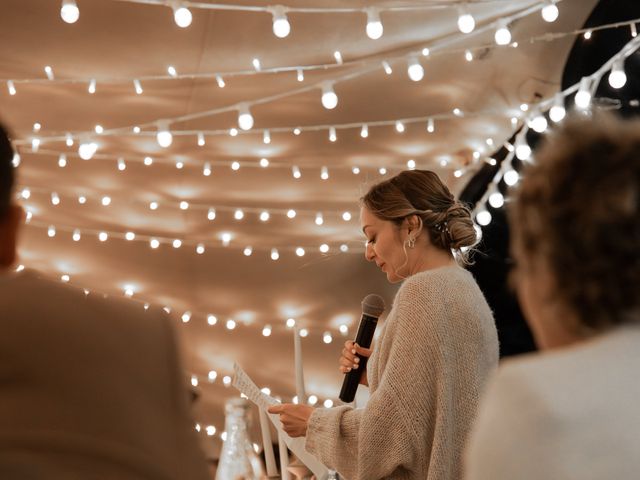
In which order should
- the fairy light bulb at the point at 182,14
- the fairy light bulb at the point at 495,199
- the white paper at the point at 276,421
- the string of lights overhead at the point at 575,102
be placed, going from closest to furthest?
the white paper at the point at 276,421 < the fairy light bulb at the point at 182,14 < the string of lights overhead at the point at 575,102 < the fairy light bulb at the point at 495,199

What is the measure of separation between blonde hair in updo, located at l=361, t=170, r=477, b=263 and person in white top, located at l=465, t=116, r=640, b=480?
3.77 ft

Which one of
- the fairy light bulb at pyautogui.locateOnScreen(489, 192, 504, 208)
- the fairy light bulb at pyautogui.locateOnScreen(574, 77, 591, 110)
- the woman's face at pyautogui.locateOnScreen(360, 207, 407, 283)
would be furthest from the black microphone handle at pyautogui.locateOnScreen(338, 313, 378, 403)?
the fairy light bulb at pyautogui.locateOnScreen(489, 192, 504, 208)

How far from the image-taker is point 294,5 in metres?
3.99

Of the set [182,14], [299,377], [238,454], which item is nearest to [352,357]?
[299,377]

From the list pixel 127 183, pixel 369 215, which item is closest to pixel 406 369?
pixel 369 215

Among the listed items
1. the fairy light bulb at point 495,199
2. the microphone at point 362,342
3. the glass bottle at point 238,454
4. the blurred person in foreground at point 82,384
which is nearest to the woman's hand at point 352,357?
the microphone at point 362,342

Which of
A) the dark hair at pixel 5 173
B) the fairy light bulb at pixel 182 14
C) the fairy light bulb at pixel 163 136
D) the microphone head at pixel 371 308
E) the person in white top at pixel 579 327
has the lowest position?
the person in white top at pixel 579 327

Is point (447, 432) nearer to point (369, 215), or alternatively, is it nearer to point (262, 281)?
point (369, 215)

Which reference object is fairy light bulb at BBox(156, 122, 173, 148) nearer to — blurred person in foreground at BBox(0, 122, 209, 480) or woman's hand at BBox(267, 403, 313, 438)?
woman's hand at BBox(267, 403, 313, 438)

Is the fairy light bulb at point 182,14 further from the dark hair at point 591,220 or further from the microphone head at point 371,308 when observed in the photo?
the dark hair at point 591,220

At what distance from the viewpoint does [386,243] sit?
6.51 feet

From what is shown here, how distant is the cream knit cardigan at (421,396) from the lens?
1721 millimetres

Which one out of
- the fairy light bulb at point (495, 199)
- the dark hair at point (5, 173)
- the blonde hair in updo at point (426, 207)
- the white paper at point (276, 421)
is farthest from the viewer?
the fairy light bulb at point (495, 199)

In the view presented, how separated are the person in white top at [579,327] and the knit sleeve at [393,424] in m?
0.94
